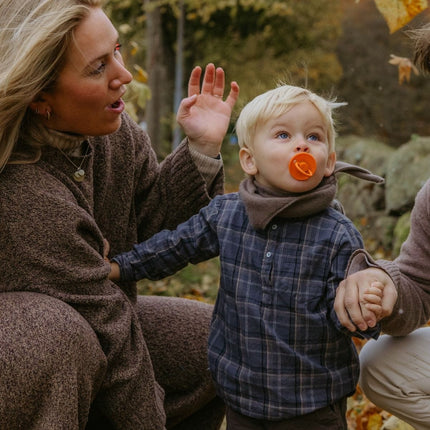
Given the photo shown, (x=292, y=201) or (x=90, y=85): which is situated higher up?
(x=90, y=85)

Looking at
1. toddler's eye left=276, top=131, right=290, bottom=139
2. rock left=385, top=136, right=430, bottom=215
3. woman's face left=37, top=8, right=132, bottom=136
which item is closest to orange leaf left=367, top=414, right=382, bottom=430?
toddler's eye left=276, top=131, right=290, bottom=139

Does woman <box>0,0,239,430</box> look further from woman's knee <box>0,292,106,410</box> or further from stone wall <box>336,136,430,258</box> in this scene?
stone wall <box>336,136,430,258</box>

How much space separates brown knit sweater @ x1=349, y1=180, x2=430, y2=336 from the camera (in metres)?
2.12

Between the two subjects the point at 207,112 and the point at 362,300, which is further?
the point at 207,112

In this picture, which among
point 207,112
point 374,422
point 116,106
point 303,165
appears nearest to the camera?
point 303,165

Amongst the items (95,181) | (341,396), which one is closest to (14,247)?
(95,181)

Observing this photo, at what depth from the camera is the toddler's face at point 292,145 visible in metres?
1.92

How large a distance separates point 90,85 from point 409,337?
127 centimetres

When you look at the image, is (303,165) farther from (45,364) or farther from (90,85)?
(45,364)

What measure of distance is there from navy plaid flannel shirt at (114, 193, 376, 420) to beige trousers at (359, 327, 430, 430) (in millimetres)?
304

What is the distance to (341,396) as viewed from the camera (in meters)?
1.97

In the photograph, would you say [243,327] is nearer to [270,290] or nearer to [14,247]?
[270,290]

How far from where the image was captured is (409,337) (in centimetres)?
229

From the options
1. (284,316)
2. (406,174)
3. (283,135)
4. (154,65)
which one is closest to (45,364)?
(284,316)
